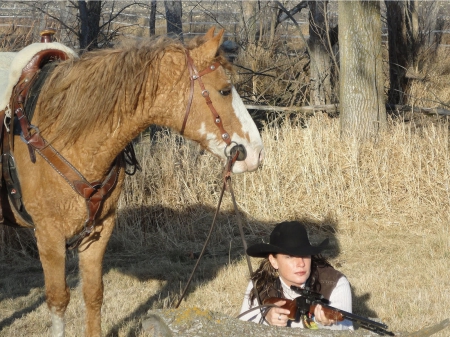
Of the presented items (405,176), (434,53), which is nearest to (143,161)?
(405,176)

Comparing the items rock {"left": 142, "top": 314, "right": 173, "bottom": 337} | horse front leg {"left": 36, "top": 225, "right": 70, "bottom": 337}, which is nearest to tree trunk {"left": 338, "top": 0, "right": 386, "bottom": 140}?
horse front leg {"left": 36, "top": 225, "right": 70, "bottom": 337}

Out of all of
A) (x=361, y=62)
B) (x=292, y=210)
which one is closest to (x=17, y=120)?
(x=292, y=210)

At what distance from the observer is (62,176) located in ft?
14.1

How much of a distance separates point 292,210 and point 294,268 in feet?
14.5

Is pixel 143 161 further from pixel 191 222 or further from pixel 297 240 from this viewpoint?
pixel 297 240

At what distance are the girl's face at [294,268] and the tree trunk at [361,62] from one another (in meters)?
5.52

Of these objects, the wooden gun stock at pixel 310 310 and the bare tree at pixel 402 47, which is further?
the bare tree at pixel 402 47

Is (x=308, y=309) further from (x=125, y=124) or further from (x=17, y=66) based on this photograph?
(x=17, y=66)

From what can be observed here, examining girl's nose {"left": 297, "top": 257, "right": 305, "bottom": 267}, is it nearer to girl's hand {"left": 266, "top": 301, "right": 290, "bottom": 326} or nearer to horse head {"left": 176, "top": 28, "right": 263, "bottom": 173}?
girl's hand {"left": 266, "top": 301, "right": 290, "bottom": 326}

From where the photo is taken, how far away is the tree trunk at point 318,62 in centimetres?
1209

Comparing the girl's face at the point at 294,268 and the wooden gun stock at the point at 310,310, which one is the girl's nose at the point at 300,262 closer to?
the girl's face at the point at 294,268

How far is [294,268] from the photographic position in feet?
13.4

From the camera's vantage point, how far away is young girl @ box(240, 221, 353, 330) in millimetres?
3916

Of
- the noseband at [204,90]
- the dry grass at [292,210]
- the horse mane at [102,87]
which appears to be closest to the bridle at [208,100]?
the noseband at [204,90]
